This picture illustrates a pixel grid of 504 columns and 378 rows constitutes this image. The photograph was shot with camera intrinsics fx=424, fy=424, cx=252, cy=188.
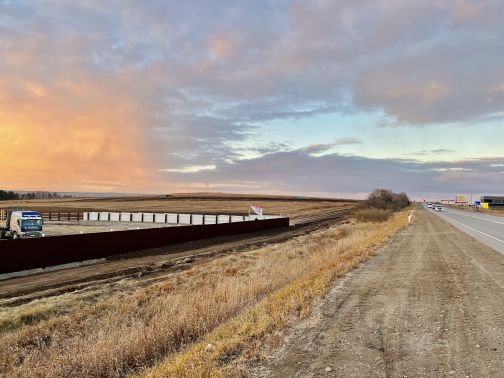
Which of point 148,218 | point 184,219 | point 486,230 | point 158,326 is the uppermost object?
point 486,230

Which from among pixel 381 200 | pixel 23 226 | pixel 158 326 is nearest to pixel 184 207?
pixel 381 200

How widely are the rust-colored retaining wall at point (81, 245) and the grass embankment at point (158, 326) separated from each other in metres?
6.27

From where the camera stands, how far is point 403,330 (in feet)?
23.9

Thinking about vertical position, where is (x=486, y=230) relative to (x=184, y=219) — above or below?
above

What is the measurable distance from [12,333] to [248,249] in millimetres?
18935

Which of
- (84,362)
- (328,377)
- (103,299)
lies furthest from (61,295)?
(328,377)

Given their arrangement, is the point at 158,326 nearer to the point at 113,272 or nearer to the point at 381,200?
the point at 113,272

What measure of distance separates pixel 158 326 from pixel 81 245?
15.3 m

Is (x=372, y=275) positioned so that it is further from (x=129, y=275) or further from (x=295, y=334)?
(x=129, y=275)

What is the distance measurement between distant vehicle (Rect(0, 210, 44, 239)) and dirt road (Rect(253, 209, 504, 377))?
2839cm

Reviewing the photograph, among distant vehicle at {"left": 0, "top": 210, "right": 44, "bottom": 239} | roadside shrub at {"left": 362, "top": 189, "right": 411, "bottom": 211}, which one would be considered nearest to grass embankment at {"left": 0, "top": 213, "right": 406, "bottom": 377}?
distant vehicle at {"left": 0, "top": 210, "right": 44, "bottom": 239}

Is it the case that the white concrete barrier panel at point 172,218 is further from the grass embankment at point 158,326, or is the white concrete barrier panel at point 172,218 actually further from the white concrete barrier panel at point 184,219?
the grass embankment at point 158,326

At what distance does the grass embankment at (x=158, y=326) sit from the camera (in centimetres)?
693

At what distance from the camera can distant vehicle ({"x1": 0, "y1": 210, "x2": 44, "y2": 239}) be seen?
32531mm
